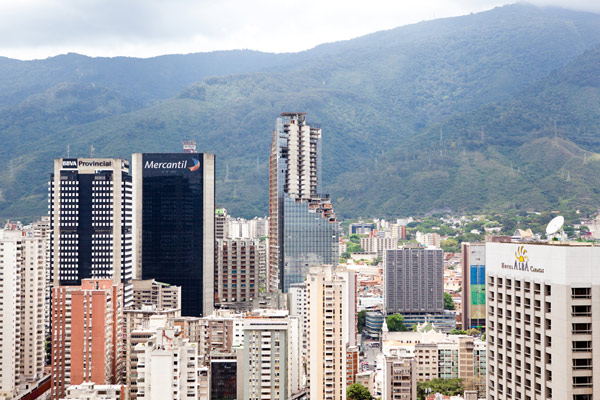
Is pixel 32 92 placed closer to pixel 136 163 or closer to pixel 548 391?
pixel 136 163

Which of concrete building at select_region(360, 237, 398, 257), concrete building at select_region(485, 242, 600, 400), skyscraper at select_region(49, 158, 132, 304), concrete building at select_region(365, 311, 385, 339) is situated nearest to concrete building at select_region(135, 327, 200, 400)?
concrete building at select_region(485, 242, 600, 400)

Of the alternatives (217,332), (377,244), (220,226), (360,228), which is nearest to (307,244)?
(217,332)

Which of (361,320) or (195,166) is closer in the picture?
(195,166)

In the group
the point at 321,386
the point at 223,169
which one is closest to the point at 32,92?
the point at 223,169

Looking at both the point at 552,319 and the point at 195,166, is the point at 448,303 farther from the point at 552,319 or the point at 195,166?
the point at 552,319

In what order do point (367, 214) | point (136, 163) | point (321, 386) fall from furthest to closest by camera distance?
point (367, 214) < point (136, 163) < point (321, 386)

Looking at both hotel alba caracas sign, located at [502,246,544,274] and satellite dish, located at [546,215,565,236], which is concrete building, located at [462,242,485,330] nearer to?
satellite dish, located at [546,215,565,236]
